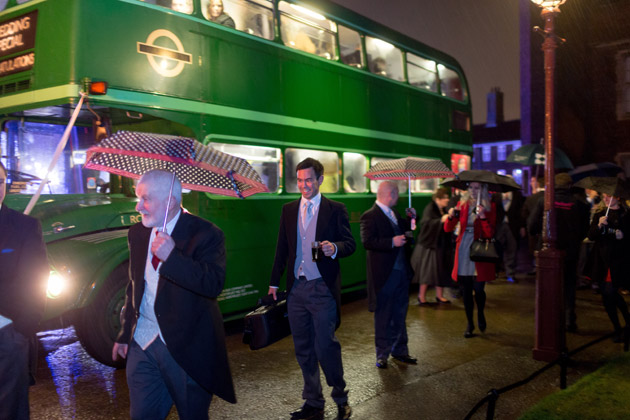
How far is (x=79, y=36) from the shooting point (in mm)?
5445

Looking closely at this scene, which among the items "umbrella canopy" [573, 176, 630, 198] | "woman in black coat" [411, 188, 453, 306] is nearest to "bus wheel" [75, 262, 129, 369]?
"woman in black coat" [411, 188, 453, 306]

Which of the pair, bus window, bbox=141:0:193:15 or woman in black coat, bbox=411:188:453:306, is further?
woman in black coat, bbox=411:188:453:306

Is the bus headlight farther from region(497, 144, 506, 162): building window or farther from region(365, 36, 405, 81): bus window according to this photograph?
region(497, 144, 506, 162): building window

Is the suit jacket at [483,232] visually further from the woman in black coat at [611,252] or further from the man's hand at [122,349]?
the man's hand at [122,349]

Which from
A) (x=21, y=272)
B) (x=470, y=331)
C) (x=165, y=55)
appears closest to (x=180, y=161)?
(x=21, y=272)

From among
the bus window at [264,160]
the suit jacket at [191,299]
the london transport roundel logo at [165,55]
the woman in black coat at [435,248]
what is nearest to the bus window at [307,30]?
the bus window at [264,160]

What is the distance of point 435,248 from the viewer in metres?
8.77

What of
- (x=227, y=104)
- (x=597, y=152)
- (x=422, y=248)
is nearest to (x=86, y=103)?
(x=227, y=104)

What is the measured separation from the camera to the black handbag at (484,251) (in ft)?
21.5

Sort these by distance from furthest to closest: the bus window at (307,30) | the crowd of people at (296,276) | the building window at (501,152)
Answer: the building window at (501,152) → the bus window at (307,30) → the crowd of people at (296,276)

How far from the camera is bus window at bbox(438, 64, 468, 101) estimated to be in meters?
11.9

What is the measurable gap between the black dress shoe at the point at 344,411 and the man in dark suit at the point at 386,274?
1337 mm

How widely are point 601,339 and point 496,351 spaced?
3.74ft

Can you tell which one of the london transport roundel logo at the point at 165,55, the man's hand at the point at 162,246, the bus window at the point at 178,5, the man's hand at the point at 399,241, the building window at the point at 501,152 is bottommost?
the man's hand at the point at 399,241
